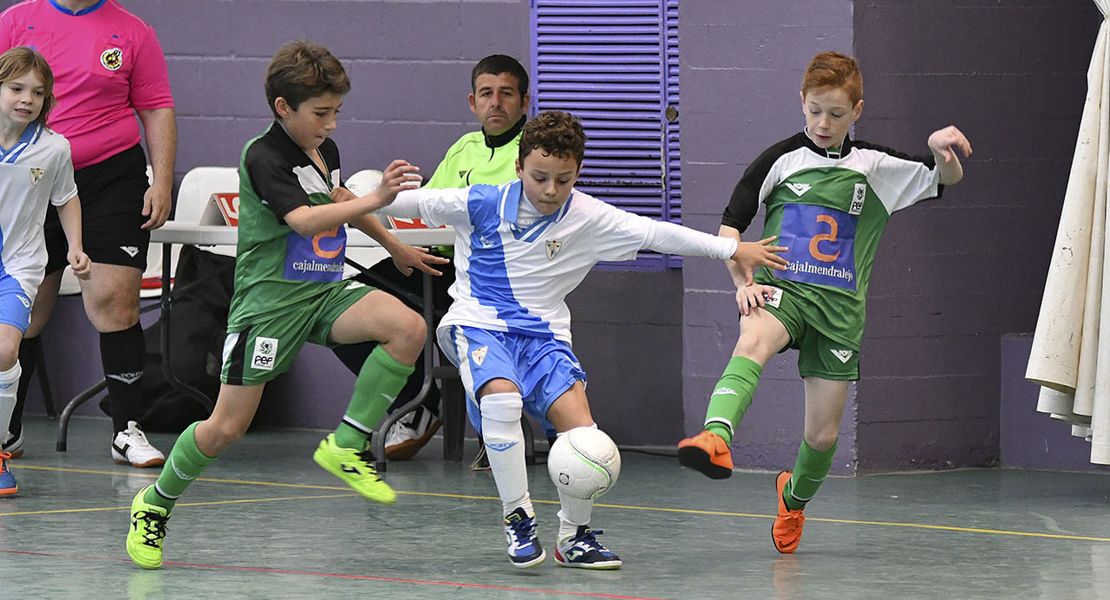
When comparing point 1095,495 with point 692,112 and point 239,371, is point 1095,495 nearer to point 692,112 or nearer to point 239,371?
point 692,112

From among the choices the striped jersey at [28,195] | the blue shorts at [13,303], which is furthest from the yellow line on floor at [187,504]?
the striped jersey at [28,195]

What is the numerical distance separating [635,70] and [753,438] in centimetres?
167

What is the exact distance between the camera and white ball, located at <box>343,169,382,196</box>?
726 centimetres

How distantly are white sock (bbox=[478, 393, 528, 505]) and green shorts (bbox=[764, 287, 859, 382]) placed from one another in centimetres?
80

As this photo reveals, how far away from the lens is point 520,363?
14.6ft

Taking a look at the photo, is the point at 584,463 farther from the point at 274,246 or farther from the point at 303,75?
the point at 303,75

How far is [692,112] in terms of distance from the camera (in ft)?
21.5

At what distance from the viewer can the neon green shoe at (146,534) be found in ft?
14.3

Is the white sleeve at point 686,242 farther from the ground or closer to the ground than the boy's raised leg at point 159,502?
farther from the ground

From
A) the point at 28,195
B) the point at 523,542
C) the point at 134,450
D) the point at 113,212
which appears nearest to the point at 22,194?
the point at 28,195

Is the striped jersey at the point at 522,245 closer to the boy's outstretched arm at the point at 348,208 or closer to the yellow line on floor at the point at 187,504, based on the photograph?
the boy's outstretched arm at the point at 348,208

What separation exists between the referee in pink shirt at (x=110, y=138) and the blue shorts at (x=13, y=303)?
2.25ft

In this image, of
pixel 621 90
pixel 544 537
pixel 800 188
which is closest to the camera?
pixel 800 188

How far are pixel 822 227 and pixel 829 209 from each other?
0.06m
